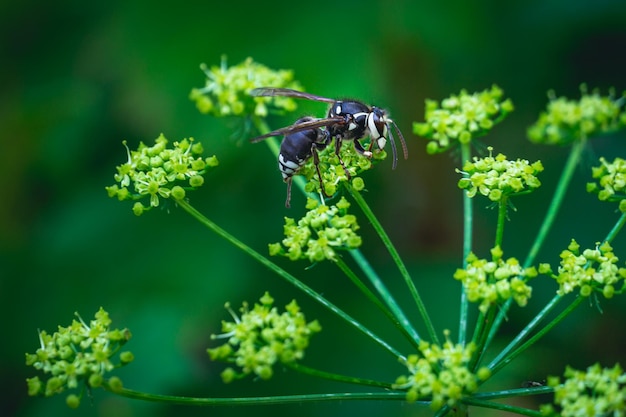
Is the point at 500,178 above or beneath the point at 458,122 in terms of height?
beneath

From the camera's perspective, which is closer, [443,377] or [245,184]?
[443,377]

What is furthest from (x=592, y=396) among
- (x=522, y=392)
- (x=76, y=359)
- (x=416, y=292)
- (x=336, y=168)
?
(x=76, y=359)

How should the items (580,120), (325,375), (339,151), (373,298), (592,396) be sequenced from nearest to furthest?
(592,396) < (325,375) < (373,298) < (339,151) < (580,120)

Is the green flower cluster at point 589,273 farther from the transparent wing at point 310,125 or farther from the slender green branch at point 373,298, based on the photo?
the transparent wing at point 310,125

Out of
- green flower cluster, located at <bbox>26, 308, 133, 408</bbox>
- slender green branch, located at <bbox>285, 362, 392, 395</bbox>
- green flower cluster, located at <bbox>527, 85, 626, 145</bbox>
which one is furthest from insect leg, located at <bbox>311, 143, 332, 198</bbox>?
green flower cluster, located at <bbox>527, 85, 626, 145</bbox>

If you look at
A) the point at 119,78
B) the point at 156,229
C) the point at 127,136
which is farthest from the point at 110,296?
the point at 119,78

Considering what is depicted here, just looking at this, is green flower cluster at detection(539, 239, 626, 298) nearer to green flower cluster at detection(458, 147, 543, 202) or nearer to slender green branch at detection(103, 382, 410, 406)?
green flower cluster at detection(458, 147, 543, 202)

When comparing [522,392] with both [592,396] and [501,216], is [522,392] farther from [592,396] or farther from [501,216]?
[501,216]

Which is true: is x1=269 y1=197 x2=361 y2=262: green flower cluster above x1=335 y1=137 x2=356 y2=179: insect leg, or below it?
below

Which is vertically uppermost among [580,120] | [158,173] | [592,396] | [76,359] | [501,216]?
[580,120]
